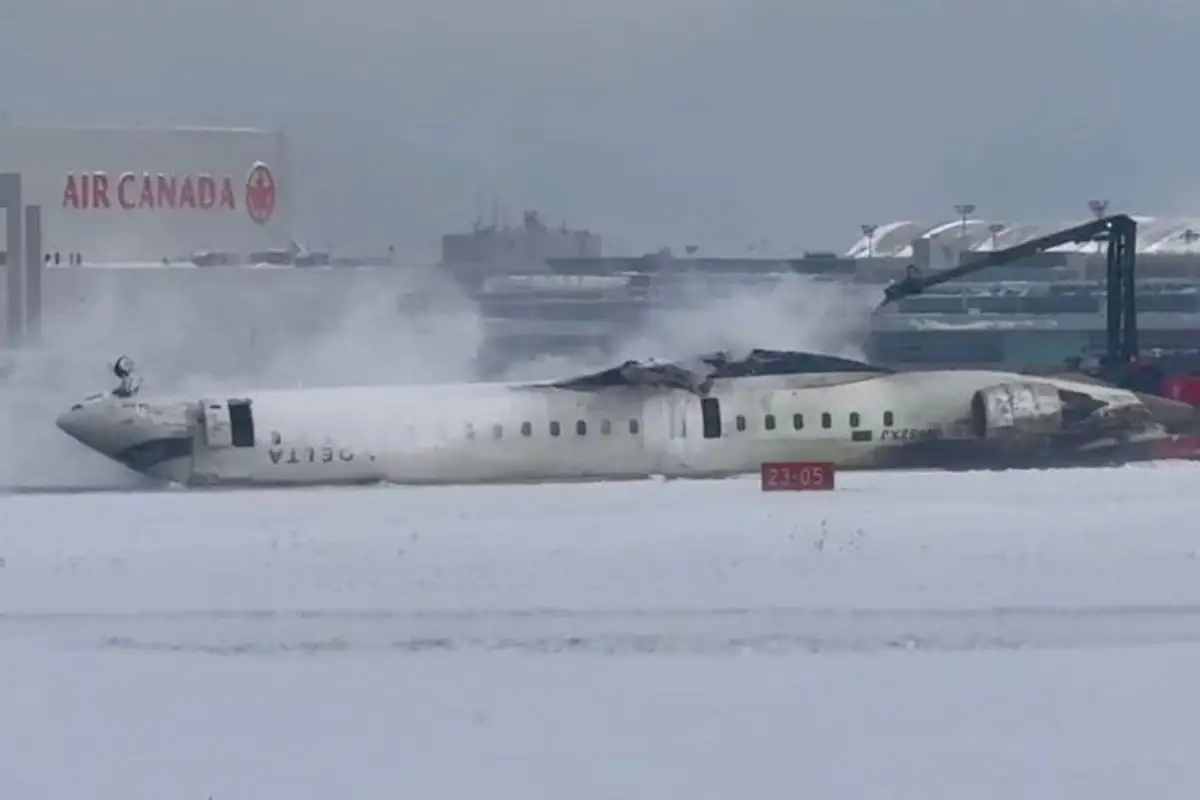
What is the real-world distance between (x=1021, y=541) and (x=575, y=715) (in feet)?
40.9

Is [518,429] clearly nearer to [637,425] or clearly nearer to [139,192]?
[637,425]

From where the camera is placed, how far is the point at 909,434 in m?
43.7

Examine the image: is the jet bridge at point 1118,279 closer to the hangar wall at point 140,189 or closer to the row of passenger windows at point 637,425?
the row of passenger windows at point 637,425

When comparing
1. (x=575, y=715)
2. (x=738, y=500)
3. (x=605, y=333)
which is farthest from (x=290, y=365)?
(x=575, y=715)

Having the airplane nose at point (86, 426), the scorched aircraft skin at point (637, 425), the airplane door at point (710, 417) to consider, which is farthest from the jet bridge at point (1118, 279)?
the airplane nose at point (86, 426)

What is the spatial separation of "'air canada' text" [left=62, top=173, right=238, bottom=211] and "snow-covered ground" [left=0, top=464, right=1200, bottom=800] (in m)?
70.4

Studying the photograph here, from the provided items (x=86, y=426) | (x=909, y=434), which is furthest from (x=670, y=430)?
(x=86, y=426)

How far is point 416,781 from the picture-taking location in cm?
1552

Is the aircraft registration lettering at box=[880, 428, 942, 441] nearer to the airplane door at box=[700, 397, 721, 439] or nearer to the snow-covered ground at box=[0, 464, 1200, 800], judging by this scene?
the airplane door at box=[700, 397, 721, 439]

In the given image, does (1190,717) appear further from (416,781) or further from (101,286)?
Result: (101,286)

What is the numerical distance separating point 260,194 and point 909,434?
218ft

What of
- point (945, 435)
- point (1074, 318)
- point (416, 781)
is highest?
point (1074, 318)

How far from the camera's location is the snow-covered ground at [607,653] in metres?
15.8

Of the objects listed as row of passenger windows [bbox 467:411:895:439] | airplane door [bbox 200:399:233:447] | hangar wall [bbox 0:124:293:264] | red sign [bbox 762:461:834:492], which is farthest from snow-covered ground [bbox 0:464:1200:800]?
hangar wall [bbox 0:124:293:264]
